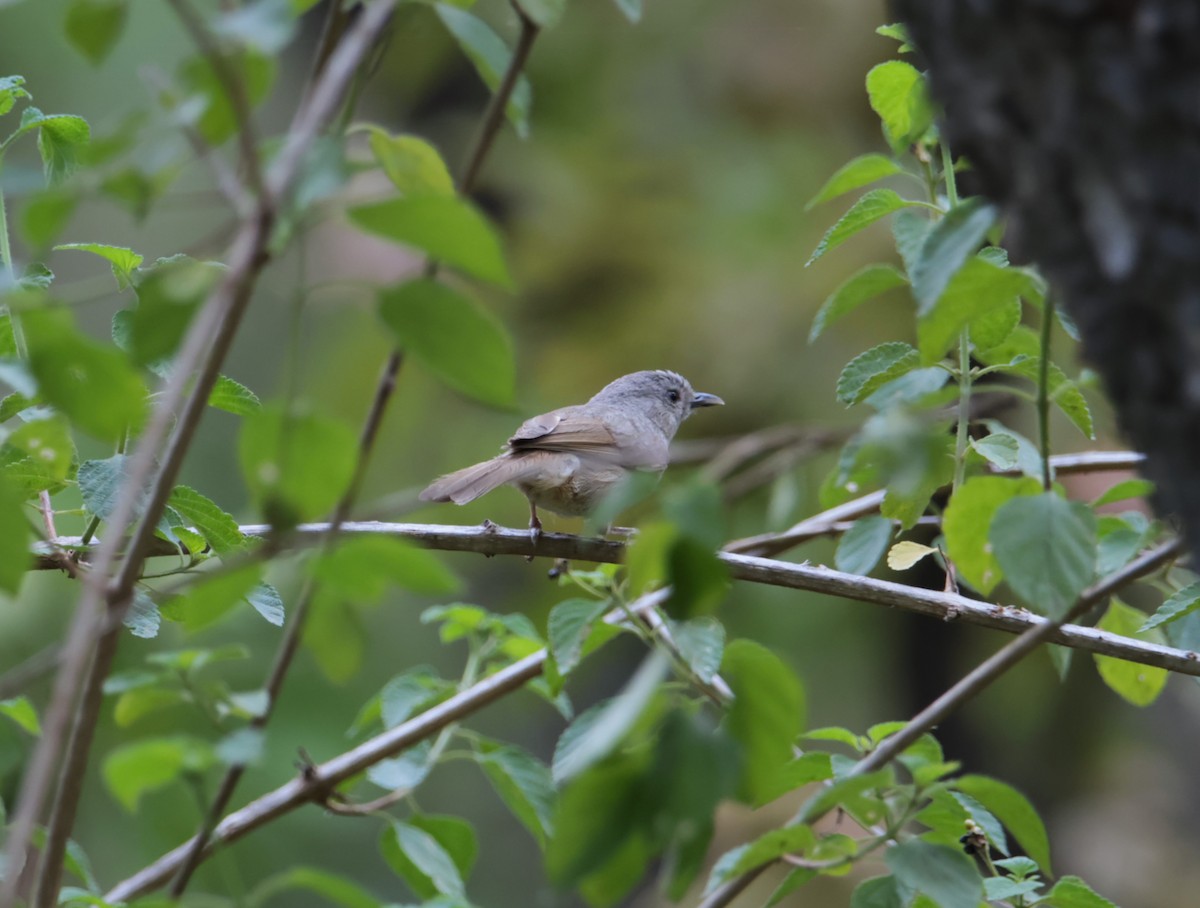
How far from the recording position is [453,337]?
1.00 m

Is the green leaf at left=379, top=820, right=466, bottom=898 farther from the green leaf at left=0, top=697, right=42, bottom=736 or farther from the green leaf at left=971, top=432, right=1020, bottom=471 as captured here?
the green leaf at left=971, top=432, right=1020, bottom=471

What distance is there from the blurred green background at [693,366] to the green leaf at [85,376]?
15.8 ft

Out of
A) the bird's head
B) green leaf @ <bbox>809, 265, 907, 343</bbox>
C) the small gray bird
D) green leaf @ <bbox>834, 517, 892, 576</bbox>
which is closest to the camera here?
green leaf @ <bbox>809, 265, 907, 343</bbox>

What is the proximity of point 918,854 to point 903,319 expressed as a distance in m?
5.17

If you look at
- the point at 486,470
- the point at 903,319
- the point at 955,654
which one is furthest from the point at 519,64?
→ the point at 955,654

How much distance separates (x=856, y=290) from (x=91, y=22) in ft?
3.00

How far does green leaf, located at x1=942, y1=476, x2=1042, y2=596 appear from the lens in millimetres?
1325

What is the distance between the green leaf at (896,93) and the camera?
169 centimetres

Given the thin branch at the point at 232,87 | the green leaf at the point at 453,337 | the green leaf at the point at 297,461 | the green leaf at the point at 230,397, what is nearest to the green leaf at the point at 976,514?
the green leaf at the point at 453,337

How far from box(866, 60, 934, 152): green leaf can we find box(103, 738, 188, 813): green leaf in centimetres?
116

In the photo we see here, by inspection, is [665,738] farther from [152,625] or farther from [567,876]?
[152,625]

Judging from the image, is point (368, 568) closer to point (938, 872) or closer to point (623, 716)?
point (623, 716)

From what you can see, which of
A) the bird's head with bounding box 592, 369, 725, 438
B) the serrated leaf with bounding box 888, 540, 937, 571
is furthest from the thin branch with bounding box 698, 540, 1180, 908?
the bird's head with bounding box 592, 369, 725, 438

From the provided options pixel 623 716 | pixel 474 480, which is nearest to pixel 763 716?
pixel 623 716
